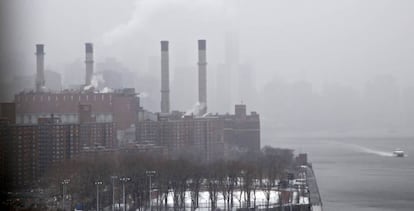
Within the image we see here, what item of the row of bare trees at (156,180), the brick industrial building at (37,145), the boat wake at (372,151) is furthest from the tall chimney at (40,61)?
the boat wake at (372,151)

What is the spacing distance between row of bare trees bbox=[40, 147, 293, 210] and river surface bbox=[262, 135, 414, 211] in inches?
36.5

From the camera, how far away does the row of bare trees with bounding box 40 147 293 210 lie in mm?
8594

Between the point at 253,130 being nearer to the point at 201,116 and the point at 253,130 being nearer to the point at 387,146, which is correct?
the point at 201,116

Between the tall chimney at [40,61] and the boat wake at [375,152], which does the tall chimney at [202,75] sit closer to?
the tall chimney at [40,61]

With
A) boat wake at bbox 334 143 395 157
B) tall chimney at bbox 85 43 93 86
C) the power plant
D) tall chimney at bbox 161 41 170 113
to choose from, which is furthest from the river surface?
tall chimney at bbox 85 43 93 86

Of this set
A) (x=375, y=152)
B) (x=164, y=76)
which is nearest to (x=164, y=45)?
(x=164, y=76)

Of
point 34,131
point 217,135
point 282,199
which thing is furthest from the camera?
point 217,135

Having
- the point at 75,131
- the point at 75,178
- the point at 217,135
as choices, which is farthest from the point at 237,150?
the point at 75,178

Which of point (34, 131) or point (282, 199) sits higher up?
point (34, 131)

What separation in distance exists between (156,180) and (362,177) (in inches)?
183

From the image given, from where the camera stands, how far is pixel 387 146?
22984 millimetres

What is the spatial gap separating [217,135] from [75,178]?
20.0 feet

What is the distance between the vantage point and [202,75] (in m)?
15.9

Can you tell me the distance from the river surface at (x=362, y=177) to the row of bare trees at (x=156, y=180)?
36.5 inches
